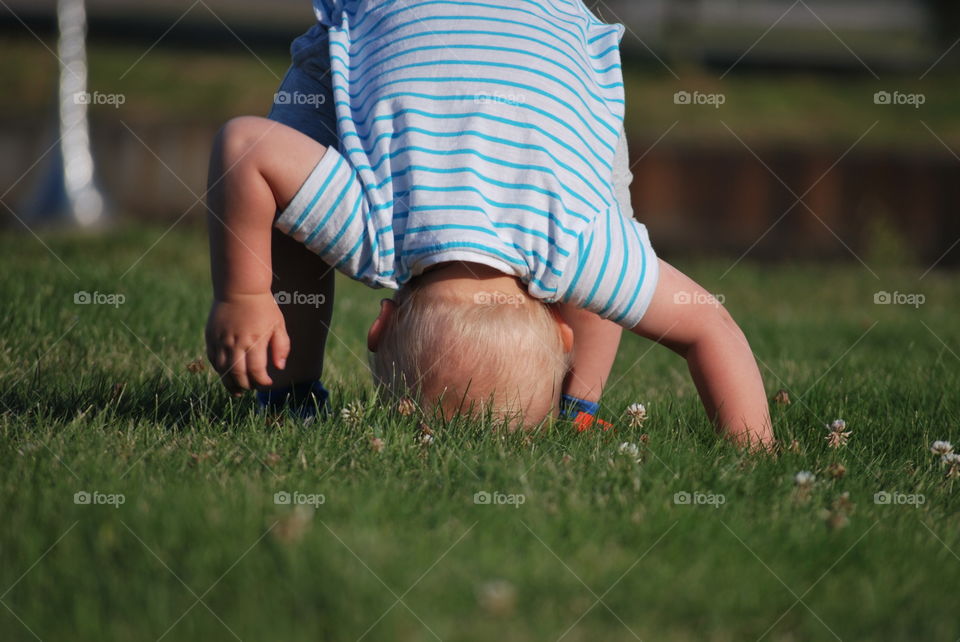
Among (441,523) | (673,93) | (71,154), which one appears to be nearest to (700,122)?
(673,93)

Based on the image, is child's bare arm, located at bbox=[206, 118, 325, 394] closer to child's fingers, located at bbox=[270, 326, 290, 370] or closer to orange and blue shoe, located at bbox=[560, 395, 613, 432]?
child's fingers, located at bbox=[270, 326, 290, 370]

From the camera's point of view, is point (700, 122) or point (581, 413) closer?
point (581, 413)

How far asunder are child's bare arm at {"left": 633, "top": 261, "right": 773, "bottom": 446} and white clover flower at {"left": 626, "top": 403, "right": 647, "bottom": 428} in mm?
215

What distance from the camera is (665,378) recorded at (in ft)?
12.9

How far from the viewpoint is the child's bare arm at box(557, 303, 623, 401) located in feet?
10.1

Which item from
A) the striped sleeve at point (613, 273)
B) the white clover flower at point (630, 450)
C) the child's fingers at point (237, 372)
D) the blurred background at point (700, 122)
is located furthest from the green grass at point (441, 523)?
the blurred background at point (700, 122)

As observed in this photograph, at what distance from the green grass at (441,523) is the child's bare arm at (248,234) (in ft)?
0.68

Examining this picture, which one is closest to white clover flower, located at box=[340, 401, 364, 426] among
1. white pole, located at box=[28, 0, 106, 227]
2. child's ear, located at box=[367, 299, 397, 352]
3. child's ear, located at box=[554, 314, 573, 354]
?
child's ear, located at box=[367, 299, 397, 352]

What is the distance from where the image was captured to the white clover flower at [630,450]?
2586 millimetres

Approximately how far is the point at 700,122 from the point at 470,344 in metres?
10.7

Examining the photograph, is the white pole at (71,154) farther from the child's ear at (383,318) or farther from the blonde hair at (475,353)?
the blonde hair at (475,353)

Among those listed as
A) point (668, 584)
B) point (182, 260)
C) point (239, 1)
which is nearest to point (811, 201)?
point (182, 260)

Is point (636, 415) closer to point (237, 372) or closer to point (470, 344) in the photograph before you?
point (470, 344)

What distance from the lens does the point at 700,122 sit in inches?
498
